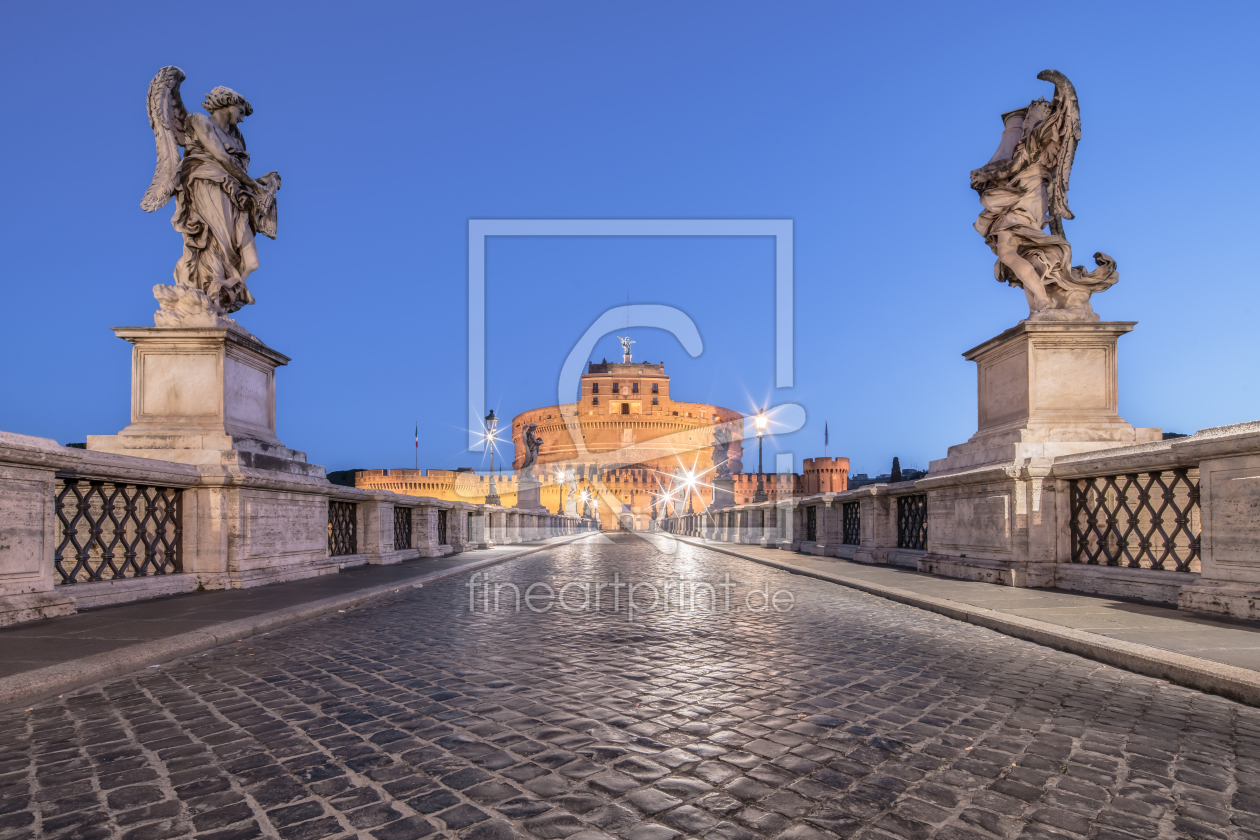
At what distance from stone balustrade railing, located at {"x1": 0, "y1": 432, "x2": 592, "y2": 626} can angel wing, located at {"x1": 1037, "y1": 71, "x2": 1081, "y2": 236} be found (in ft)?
34.3

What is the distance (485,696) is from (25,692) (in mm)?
2288

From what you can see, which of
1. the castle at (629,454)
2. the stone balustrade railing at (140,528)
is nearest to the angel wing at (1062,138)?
the stone balustrade railing at (140,528)

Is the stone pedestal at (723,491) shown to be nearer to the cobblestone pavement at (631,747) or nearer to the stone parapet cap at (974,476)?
the stone parapet cap at (974,476)

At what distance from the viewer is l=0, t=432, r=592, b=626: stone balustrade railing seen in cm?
546

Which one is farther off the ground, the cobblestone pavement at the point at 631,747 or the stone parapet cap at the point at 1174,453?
the stone parapet cap at the point at 1174,453

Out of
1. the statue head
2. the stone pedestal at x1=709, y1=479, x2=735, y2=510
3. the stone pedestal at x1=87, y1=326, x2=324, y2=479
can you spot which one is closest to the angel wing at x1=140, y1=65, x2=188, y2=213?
the statue head

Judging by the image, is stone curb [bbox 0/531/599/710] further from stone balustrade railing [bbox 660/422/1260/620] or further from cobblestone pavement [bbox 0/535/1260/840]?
stone balustrade railing [bbox 660/422/1260/620]

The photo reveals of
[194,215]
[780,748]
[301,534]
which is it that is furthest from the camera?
[301,534]

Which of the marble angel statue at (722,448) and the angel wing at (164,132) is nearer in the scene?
the angel wing at (164,132)

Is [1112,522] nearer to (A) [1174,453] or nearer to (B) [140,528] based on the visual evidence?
(A) [1174,453]

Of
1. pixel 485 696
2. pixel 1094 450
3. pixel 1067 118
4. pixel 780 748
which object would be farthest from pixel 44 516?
pixel 1067 118

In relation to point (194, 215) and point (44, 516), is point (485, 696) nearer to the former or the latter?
point (44, 516)

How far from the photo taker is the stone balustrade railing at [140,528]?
215 inches

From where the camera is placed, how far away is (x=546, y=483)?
84.9 metres
